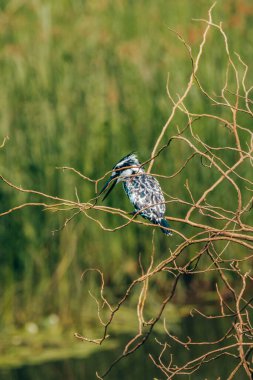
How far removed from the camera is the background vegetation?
6438 millimetres

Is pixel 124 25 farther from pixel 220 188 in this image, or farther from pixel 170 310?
pixel 170 310

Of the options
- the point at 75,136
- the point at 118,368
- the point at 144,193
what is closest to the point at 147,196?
the point at 144,193

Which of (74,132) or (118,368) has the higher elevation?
(74,132)

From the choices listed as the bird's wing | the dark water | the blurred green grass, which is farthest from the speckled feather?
the blurred green grass

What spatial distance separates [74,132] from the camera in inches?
261

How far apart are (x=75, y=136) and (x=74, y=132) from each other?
0.03 meters

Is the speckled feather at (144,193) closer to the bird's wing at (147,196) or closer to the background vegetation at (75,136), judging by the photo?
the bird's wing at (147,196)

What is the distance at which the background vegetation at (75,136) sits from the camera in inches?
253

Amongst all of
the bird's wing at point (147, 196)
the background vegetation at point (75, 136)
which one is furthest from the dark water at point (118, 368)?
the bird's wing at point (147, 196)

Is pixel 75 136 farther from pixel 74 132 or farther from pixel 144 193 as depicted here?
pixel 144 193

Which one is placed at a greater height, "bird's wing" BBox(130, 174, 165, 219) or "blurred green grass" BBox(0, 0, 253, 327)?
"blurred green grass" BBox(0, 0, 253, 327)

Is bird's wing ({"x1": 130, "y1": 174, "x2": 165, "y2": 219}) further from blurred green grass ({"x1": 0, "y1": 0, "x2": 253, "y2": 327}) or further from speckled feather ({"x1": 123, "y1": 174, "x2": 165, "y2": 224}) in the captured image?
blurred green grass ({"x1": 0, "y1": 0, "x2": 253, "y2": 327})

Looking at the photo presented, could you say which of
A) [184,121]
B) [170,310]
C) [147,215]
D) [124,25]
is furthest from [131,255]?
[147,215]

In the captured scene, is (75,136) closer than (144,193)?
No
